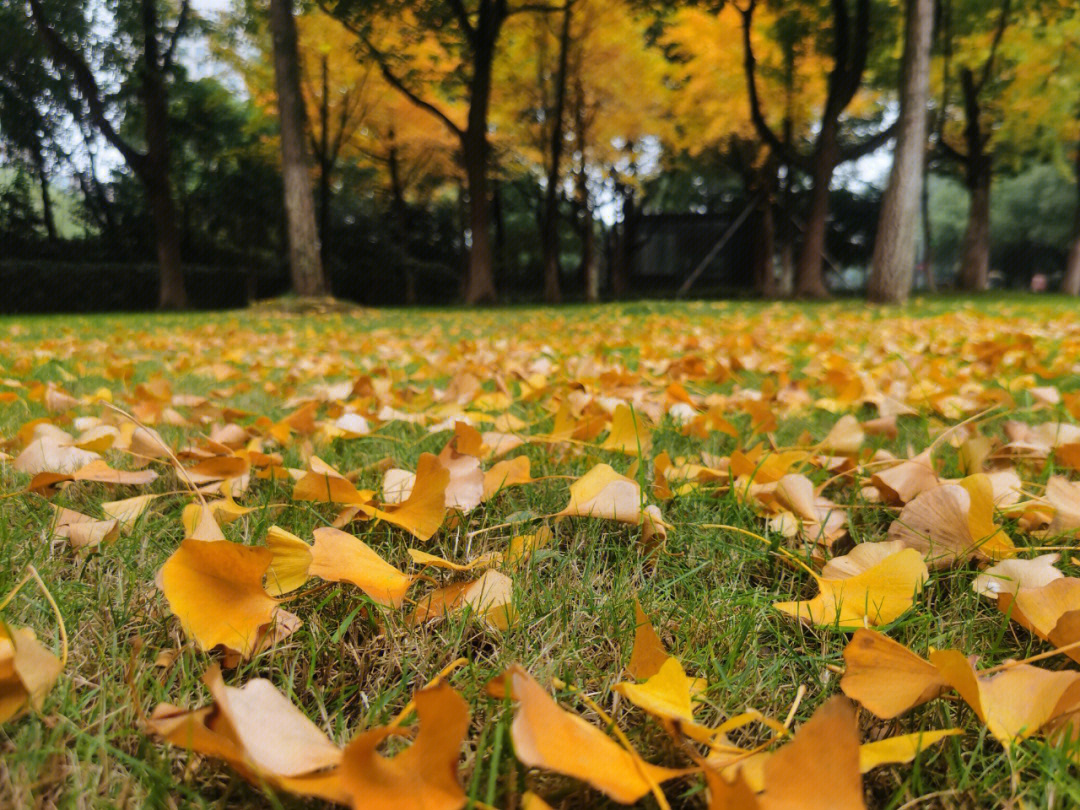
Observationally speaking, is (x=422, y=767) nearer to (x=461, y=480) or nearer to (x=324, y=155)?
(x=461, y=480)

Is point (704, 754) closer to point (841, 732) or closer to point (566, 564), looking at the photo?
point (841, 732)

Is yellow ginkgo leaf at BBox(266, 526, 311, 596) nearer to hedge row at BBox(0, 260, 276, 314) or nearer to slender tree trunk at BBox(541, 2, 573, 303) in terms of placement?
slender tree trunk at BBox(541, 2, 573, 303)

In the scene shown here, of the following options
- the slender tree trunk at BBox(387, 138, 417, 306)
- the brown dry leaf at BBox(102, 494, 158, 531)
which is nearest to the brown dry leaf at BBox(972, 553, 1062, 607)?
the brown dry leaf at BBox(102, 494, 158, 531)

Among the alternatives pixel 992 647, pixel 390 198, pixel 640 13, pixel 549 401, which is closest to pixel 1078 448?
pixel 992 647

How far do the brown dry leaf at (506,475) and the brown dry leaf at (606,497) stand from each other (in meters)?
0.14

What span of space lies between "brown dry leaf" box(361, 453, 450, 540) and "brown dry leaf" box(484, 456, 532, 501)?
0.70ft

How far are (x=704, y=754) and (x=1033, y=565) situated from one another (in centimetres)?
48

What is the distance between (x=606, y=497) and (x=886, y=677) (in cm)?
41

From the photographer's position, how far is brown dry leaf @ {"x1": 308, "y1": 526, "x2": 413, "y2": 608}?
2.32ft

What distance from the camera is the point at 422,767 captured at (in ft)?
1.45

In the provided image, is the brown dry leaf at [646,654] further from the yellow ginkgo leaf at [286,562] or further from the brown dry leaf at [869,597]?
the yellow ginkgo leaf at [286,562]

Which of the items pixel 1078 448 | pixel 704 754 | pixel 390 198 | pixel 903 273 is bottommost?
pixel 704 754

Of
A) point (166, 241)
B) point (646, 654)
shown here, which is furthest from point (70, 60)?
point (646, 654)

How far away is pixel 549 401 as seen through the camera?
2.10 metres
